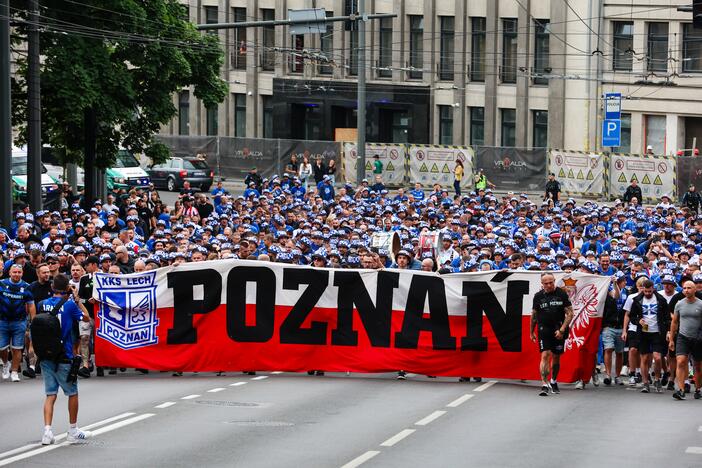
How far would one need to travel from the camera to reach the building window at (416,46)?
6160 centimetres

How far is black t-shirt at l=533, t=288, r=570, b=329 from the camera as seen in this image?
65.0 feet

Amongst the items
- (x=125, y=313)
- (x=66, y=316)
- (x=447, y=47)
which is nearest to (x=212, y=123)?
(x=447, y=47)

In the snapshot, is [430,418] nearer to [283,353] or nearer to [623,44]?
[283,353]

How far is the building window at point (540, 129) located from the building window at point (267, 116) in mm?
12533

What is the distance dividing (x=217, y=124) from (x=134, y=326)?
47.6m

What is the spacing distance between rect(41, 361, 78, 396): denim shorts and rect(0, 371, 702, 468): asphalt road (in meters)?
0.56

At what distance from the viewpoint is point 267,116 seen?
220 feet

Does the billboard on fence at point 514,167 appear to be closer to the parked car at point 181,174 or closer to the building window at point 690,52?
the building window at point 690,52

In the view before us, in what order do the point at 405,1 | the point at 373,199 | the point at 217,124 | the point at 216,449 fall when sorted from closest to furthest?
the point at 216,449, the point at 373,199, the point at 405,1, the point at 217,124

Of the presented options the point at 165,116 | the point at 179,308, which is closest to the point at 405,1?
the point at 165,116

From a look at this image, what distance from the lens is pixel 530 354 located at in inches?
811

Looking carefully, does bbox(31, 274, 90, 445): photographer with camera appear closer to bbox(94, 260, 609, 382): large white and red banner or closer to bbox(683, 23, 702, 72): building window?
bbox(94, 260, 609, 382): large white and red banner

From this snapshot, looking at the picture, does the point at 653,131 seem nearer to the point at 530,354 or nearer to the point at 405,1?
the point at 405,1

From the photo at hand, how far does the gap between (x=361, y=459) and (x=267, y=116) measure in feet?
172
